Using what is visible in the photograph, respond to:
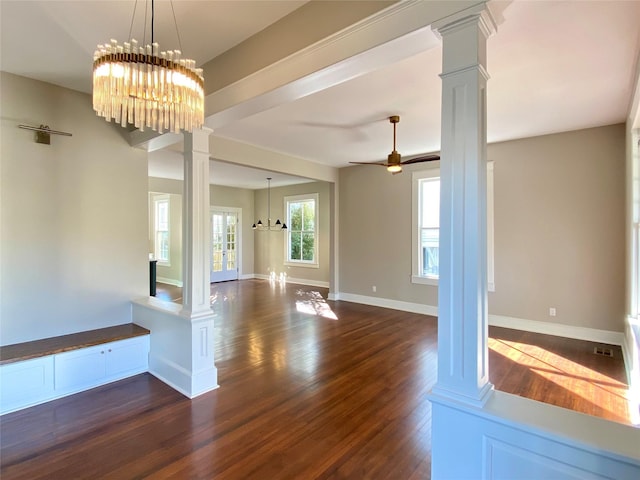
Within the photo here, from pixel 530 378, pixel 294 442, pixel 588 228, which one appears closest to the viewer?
pixel 294 442

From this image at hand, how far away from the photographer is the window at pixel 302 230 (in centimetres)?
945

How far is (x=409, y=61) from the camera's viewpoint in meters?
2.74

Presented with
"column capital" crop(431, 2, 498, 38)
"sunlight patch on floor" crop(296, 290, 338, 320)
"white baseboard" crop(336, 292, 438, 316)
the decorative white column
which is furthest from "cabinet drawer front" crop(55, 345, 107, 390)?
"white baseboard" crop(336, 292, 438, 316)

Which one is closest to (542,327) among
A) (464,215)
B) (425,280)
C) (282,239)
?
(425,280)

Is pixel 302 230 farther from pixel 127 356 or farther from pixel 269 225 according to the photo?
pixel 127 356

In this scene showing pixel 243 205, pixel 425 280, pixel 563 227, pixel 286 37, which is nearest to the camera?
pixel 286 37

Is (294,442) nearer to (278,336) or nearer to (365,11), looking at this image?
(278,336)

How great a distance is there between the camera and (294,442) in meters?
2.34

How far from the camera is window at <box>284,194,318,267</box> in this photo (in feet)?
31.0

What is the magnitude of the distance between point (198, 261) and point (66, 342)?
4.92 ft

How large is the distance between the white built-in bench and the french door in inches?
252

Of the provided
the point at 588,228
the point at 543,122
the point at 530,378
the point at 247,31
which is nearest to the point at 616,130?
the point at 543,122

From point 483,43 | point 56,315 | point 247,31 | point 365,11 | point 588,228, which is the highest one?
point 247,31

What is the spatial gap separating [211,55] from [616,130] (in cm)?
509
